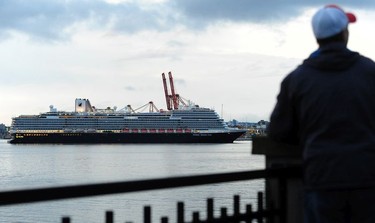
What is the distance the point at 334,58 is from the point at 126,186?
0.79m

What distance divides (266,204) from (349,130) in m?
0.79

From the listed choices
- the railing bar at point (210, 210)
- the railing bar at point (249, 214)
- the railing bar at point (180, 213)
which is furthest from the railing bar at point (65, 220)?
the railing bar at point (249, 214)

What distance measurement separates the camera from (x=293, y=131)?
2477 millimetres

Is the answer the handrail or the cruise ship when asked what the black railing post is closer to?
the handrail

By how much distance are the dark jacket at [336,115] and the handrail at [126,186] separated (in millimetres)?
371

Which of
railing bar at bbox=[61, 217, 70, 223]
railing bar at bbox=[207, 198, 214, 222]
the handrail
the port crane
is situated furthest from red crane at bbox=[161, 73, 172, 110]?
railing bar at bbox=[61, 217, 70, 223]

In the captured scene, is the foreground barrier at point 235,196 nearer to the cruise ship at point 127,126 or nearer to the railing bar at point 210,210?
the railing bar at point 210,210

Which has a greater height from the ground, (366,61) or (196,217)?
(366,61)

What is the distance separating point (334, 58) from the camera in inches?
93.6

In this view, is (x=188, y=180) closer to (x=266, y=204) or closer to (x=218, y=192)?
(x=266, y=204)

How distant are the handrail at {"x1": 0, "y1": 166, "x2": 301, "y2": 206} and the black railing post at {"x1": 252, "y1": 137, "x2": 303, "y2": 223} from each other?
0.03 metres

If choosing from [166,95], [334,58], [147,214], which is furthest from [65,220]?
[166,95]

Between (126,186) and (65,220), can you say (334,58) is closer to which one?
(126,186)

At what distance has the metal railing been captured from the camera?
1959mm
